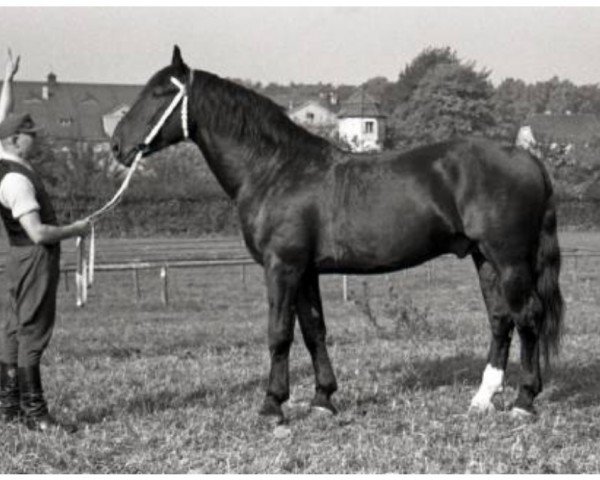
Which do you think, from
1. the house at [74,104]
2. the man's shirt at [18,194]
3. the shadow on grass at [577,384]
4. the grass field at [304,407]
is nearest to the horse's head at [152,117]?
the man's shirt at [18,194]

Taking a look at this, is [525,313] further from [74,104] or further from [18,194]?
[74,104]

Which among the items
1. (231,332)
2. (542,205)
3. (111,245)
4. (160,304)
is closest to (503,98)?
(111,245)

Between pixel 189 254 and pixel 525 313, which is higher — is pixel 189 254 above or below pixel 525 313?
below

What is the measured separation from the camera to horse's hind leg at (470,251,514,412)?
22.5 ft

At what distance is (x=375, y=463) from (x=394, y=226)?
1849 millimetres

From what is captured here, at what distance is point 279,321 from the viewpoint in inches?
255

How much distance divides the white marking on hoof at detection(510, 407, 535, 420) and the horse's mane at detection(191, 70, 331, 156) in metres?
2.36

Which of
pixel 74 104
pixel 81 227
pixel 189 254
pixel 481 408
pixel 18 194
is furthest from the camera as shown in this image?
pixel 74 104

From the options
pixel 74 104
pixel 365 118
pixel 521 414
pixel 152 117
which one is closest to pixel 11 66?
pixel 152 117

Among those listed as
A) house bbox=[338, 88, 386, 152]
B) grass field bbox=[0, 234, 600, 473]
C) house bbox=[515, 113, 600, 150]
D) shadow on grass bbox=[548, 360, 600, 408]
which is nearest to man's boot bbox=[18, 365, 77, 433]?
grass field bbox=[0, 234, 600, 473]

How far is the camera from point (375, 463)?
17.3 feet

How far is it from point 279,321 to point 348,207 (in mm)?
953

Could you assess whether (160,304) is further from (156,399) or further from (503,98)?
(503,98)

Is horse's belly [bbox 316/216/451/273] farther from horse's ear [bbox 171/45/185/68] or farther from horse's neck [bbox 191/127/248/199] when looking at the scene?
horse's ear [bbox 171/45/185/68]
